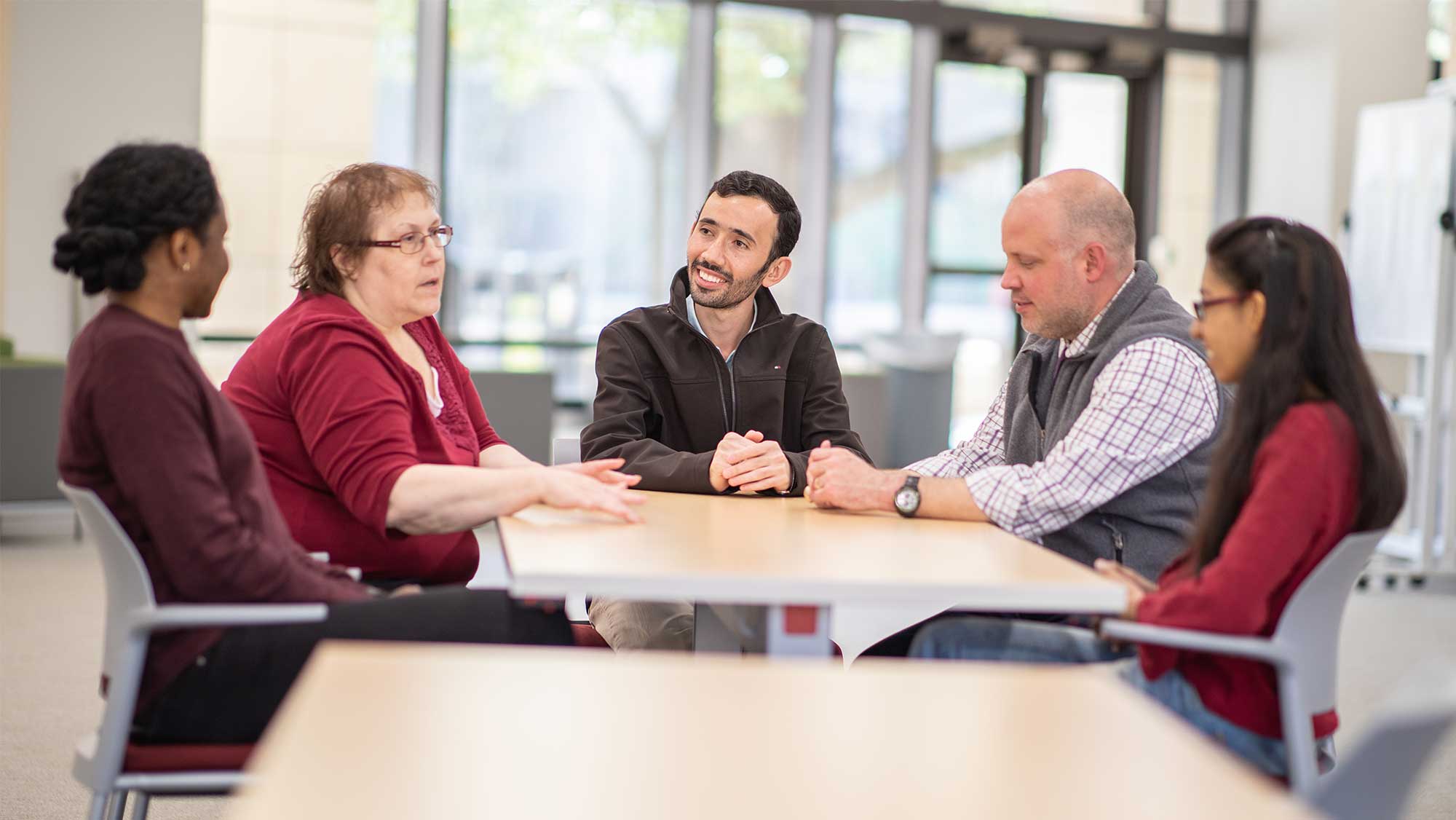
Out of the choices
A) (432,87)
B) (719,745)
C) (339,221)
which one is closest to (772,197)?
(339,221)

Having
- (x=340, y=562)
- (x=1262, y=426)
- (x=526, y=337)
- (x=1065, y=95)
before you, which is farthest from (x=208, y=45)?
(x=1262, y=426)

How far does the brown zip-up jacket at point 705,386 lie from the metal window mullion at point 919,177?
254 inches

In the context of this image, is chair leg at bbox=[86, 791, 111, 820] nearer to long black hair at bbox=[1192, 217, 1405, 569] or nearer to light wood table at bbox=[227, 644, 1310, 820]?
light wood table at bbox=[227, 644, 1310, 820]

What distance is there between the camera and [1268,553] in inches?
68.3

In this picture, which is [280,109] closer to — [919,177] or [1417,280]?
[919,177]

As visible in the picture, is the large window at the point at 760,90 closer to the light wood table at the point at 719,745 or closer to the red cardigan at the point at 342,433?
the red cardigan at the point at 342,433

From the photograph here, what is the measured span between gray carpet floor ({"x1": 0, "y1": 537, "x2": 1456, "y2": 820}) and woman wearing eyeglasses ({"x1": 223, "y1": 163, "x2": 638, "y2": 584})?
95cm

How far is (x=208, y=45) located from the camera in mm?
7719

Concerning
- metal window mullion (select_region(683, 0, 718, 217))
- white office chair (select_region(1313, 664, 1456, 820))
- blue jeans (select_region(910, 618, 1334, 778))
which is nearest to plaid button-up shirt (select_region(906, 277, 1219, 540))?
blue jeans (select_region(910, 618, 1334, 778))

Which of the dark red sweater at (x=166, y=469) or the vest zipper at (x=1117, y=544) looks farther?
the vest zipper at (x=1117, y=544)

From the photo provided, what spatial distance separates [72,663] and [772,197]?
8.30 feet

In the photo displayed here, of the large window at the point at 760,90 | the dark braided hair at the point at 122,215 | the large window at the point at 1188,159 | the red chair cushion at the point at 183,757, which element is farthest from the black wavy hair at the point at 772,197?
the large window at the point at 1188,159

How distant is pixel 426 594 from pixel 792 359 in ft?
4.06

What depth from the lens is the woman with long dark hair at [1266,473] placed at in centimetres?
175
